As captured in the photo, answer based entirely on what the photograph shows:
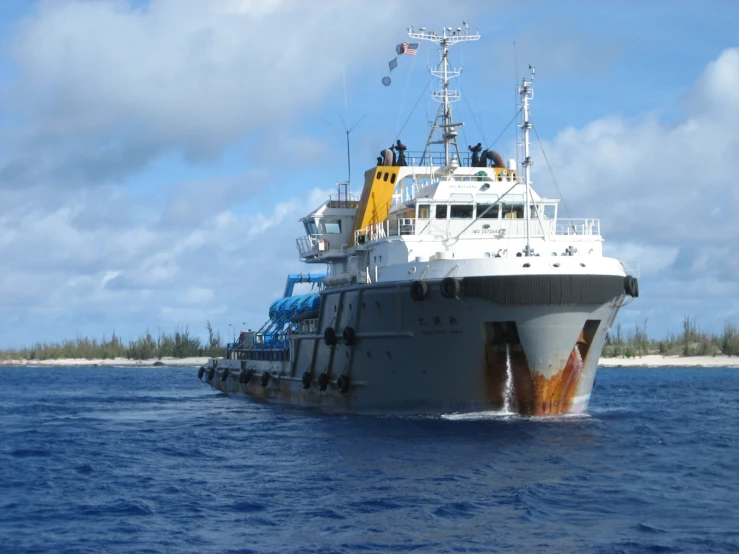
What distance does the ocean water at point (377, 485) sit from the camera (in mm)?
14891

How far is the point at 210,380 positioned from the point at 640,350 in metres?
53.7

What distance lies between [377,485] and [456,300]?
7.94 m

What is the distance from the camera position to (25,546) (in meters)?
14.8

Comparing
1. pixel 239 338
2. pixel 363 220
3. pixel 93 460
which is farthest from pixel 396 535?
pixel 239 338

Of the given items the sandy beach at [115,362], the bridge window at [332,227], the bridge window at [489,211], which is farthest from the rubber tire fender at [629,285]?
the sandy beach at [115,362]

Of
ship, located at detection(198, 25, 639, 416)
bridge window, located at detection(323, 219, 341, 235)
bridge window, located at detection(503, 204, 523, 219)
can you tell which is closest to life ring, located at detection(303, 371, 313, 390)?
ship, located at detection(198, 25, 639, 416)

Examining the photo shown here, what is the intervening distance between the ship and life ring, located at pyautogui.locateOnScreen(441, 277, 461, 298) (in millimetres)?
29

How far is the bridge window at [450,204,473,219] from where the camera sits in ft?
98.7

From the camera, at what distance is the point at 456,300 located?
25.7 meters

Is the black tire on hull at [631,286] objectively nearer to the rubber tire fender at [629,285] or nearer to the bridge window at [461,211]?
the rubber tire fender at [629,285]

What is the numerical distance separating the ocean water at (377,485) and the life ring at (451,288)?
3.29 m

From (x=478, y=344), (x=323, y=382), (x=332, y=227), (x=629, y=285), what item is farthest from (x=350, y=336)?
(x=332, y=227)

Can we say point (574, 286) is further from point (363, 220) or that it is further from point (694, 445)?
point (363, 220)

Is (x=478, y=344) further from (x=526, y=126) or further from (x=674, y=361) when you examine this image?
(x=674, y=361)
